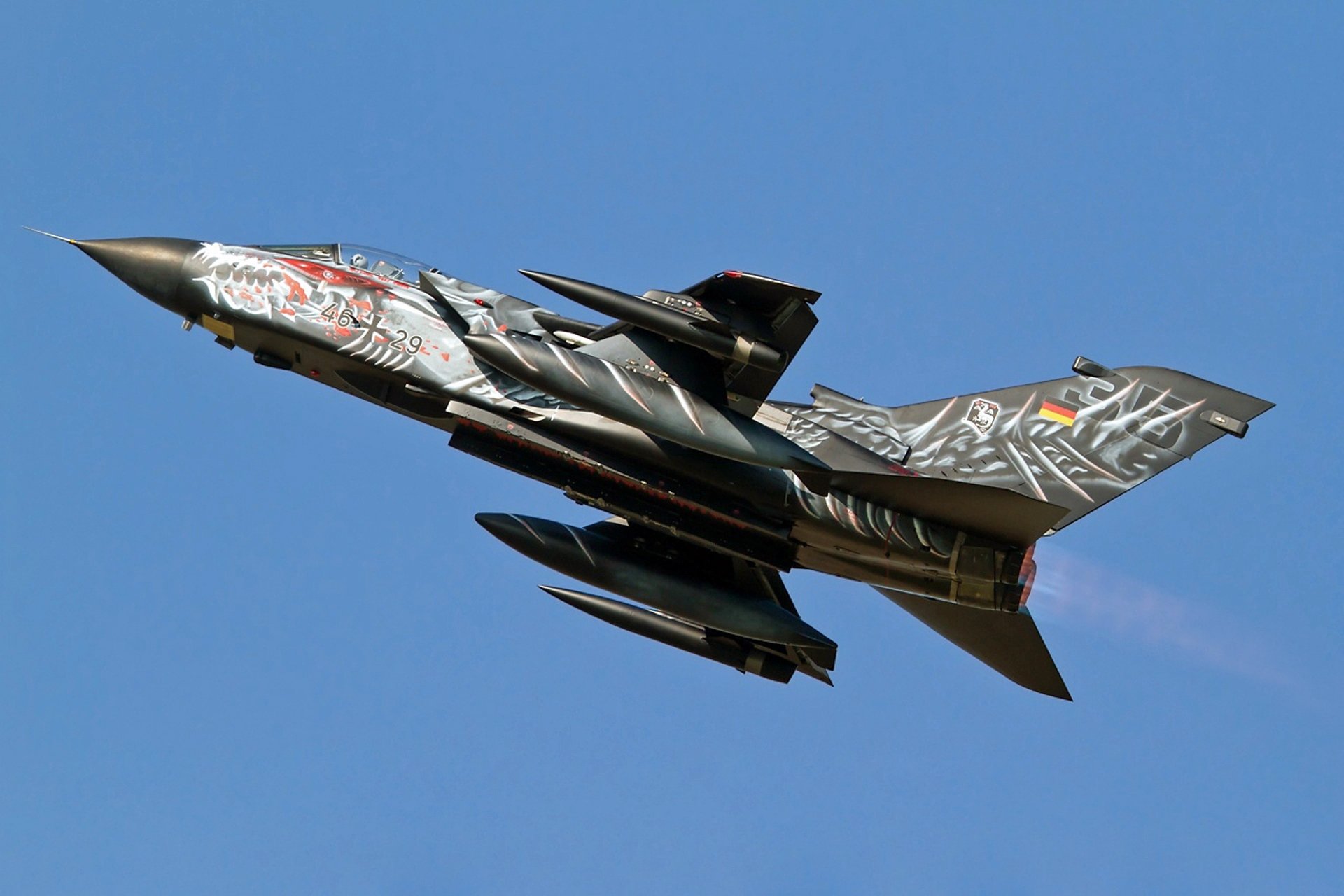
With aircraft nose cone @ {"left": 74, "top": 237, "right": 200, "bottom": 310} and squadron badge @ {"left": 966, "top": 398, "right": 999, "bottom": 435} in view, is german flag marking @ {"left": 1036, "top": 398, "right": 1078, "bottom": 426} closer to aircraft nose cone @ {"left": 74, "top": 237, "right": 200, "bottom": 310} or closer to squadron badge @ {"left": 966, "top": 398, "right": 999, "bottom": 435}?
squadron badge @ {"left": 966, "top": 398, "right": 999, "bottom": 435}

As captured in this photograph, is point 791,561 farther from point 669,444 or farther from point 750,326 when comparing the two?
point 750,326

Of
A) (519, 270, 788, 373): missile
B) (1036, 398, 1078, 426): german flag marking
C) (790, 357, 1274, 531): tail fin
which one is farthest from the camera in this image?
(1036, 398, 1078, 426): german flag marking

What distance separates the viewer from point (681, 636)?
17.9 m

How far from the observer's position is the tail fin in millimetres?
15695

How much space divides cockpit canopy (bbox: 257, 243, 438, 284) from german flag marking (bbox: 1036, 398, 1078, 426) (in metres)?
7.00

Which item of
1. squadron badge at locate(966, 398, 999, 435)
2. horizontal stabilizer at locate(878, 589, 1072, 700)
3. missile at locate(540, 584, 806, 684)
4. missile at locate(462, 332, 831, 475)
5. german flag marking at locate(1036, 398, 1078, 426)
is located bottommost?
missile at locate(540, 584, 806, 684)

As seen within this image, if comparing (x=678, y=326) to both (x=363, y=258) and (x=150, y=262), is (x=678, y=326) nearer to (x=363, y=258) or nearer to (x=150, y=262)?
(x=363, y=258)

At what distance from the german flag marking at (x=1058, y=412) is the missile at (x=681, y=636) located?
4.41 metres

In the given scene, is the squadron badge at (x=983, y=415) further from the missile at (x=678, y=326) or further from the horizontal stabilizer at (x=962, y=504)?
the missile at (x=678, y=326)

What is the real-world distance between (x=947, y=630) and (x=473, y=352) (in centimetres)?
691

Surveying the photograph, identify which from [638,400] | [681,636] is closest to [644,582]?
[681,636]

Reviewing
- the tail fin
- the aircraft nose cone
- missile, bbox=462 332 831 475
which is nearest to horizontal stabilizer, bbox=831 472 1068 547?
missile, bbox=462 332 831 475

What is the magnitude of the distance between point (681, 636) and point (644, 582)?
43.4 inches

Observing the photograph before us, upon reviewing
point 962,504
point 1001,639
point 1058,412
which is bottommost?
point 1001,639
